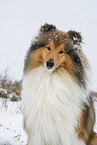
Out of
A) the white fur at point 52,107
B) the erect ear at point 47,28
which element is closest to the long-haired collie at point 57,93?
the white fur at point 52,107

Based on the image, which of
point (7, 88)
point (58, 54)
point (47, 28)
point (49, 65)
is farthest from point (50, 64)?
point (7, 88)

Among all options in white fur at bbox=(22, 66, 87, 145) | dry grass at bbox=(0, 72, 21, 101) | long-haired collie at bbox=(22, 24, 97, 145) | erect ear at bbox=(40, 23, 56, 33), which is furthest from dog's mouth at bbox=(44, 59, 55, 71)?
dry grass at bbox=(0, 72, 21, 101)

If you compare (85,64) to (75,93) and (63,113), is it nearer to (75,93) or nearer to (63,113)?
(75,93)

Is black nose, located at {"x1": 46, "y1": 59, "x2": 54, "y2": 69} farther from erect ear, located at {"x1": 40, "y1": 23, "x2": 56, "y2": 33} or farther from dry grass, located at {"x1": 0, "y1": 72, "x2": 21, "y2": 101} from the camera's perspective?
dry grass, located at {"x1": 0, "y1": 72, "x2": 21, "y2": 101}

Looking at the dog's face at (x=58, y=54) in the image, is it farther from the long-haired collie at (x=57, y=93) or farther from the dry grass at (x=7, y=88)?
the dry grass at (x=7, y=88)

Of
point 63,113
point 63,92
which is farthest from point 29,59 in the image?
point 63,113

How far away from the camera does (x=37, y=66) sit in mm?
2832

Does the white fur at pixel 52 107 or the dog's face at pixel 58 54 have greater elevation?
the dog's face at pixel 58 54

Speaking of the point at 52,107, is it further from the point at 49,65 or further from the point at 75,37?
the point at 75,37


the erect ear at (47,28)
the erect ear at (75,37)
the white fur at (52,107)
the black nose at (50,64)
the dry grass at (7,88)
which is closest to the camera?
the white fur at (52,107)

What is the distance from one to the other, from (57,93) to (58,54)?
0.65 metres

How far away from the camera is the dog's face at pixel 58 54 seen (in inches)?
108

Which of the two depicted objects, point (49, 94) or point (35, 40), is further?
point (35, 40)

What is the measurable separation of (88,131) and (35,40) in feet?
6.06
